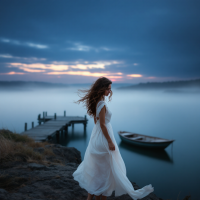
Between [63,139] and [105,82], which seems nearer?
[105,82]

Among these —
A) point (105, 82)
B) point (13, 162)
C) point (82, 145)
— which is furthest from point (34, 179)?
point (82, 145)

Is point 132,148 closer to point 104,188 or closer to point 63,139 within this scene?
point 63,139

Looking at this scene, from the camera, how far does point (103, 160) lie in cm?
313

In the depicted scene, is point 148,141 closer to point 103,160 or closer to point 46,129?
point 46,129

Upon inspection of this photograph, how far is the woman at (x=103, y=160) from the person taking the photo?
304cm

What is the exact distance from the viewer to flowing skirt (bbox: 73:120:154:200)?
306cm

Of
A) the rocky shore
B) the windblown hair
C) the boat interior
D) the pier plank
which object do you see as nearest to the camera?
the windblown hair

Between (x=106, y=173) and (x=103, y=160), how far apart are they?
9.0 inches

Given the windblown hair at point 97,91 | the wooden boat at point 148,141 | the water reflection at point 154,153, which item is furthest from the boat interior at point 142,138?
the windblown hair at point 97,91

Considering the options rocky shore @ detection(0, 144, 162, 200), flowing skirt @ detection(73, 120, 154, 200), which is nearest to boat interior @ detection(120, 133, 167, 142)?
rocky shore @ detection(0, 144, 162, 200)

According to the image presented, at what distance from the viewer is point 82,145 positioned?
A: 20.6 m

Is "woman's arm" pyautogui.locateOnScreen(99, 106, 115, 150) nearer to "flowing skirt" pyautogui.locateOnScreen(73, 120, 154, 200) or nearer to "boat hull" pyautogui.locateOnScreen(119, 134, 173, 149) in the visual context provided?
"flowing skirt" pyautogui.locateOnScreen(73, 120, 154, 200)

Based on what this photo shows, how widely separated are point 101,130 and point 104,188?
0.98 m

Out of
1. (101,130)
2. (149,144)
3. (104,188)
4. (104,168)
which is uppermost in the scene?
(101,130)
